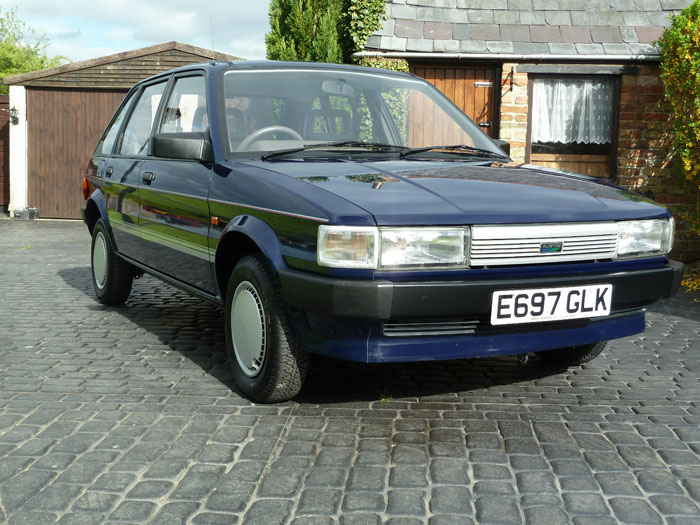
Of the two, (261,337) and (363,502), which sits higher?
(261,337)

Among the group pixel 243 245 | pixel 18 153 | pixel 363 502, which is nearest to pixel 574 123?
pixel 243 245

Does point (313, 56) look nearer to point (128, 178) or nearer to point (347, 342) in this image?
point (128, 178)

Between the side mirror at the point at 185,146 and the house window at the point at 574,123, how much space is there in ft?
26.9

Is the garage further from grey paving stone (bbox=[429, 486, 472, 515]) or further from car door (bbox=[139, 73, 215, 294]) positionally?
grey paving stone (bbox=[429, 486, 472, 515])

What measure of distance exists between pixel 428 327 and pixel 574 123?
360 inches

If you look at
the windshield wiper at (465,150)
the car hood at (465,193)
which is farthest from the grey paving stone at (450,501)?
the windshield wiper at (465,150)

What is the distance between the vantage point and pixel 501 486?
3025 mm

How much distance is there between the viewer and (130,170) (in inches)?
227

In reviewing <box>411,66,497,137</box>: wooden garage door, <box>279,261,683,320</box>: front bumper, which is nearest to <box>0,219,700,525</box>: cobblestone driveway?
<box>279,261,683,320</box>: front bumper

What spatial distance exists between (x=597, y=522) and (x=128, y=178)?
13.9ft

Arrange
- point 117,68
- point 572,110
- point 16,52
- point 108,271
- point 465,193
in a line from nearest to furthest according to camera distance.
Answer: point 465,193 < point 108,271 < point 572,110 < point 117,68 < point 16,52

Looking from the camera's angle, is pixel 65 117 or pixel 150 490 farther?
pixel 65 117

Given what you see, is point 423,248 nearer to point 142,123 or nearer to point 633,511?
point 633,511

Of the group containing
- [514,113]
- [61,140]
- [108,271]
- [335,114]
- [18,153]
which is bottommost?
[108,271]
